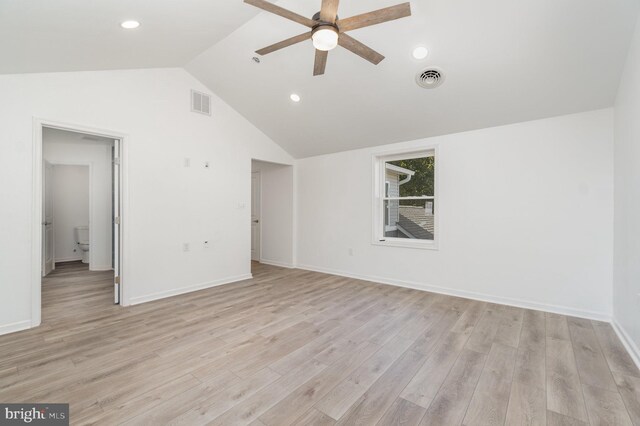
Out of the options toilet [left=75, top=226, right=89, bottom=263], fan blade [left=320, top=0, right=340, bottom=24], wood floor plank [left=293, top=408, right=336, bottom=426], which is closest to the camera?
wood floor plank [left=293, top=408, right=336, bottom=426]

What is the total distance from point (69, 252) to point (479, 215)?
8.57 metres

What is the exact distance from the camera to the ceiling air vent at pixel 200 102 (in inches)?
173

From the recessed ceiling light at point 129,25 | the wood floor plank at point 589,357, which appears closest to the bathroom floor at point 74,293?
the recessed ceiling light at point 129,25

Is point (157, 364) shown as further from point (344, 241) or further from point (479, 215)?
point (479, 215)

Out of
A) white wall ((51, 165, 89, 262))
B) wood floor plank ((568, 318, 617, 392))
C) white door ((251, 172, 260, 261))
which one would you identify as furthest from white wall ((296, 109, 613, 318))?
white wall ((51, 165, 89, 262))

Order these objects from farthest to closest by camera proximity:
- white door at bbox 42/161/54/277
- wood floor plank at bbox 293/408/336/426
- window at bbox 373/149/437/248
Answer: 1. white door at bbox 42/161/54/277
2. window at bbox 373/149/437/248
3. wood floor plank at bbox 293/408/336/426

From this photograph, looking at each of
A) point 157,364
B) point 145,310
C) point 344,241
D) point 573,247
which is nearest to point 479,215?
point 573,247

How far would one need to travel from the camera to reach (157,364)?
2.31 meters

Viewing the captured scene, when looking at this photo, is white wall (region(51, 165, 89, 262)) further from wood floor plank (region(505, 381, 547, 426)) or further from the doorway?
wood floor plank (region(505, 381, 547, 426))

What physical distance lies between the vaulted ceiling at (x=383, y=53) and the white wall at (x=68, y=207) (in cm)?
465

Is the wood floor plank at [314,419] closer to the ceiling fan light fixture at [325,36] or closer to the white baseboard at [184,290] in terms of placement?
the ceiling fan light fixture at [325,36]

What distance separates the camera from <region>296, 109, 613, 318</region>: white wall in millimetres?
3281

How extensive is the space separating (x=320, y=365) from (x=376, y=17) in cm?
266

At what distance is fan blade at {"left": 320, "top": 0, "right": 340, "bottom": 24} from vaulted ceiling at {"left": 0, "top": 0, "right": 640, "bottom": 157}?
88cm
